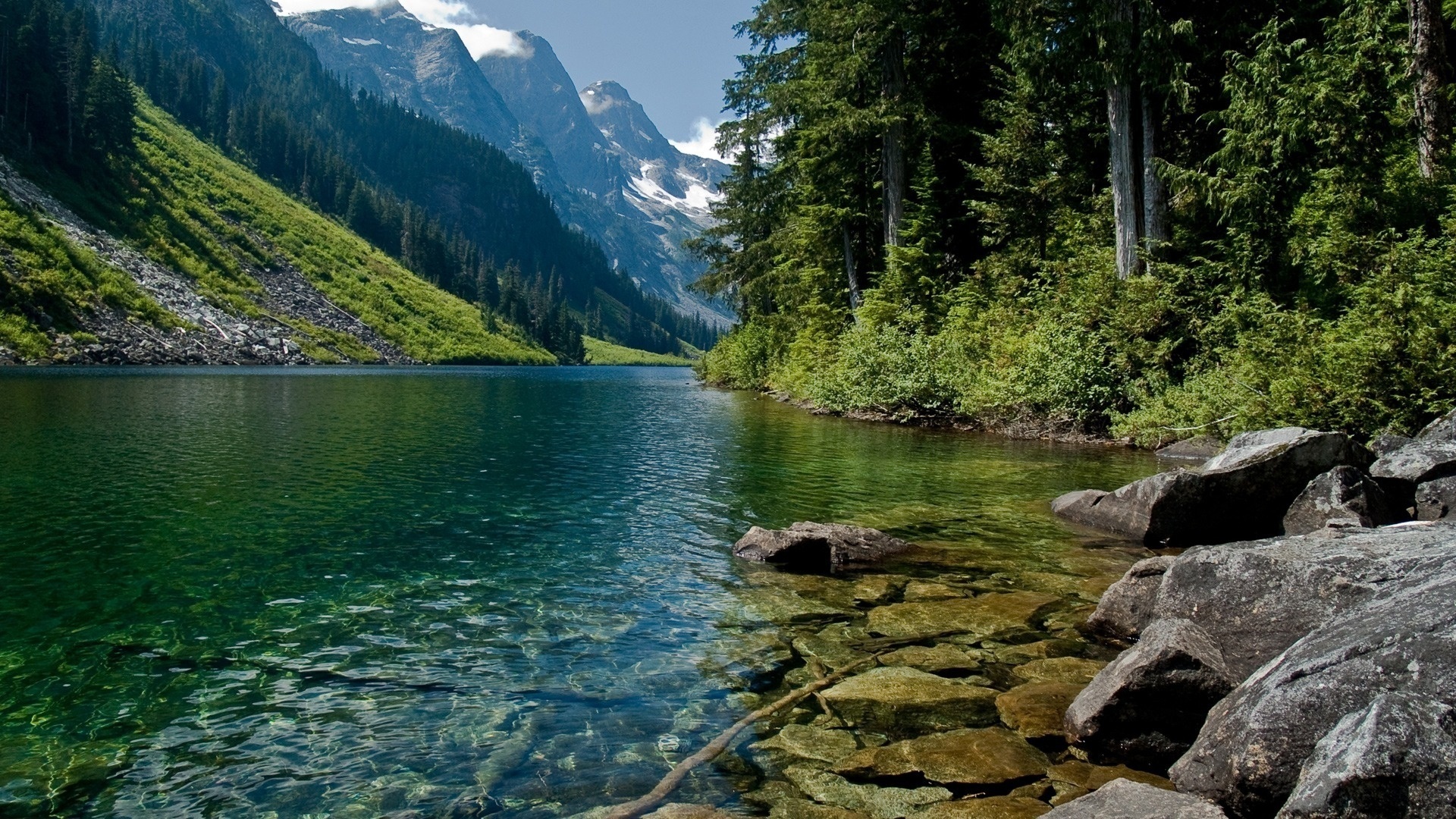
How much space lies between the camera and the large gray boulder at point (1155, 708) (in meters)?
5.51

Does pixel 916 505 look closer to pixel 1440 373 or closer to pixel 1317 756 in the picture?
pixel 1440 373

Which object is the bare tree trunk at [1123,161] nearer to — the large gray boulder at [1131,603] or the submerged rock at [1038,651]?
the large gray boulder at [1131,603]

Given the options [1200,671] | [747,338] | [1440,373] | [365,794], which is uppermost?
[747,338]

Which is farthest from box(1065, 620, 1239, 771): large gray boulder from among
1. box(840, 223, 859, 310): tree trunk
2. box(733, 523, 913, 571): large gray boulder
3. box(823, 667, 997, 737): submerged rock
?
box(840, 223, 859, 310): tree trunk

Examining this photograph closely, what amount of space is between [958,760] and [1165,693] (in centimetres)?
149

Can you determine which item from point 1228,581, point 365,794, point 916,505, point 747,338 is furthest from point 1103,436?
point 747,338

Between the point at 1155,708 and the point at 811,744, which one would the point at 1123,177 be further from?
the point at 811,744

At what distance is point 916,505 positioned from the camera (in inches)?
586

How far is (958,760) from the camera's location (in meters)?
5.54

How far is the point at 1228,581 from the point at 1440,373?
36.5ft

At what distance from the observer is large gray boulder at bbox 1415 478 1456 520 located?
967 centimetres

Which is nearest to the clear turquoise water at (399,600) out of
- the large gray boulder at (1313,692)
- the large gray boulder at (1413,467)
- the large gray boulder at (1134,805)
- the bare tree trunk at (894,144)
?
the large gray boulder at (1134,805)

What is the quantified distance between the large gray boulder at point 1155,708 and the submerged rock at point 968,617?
93.7 inches

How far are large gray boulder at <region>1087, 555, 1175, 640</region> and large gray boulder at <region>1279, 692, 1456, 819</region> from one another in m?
3.88
